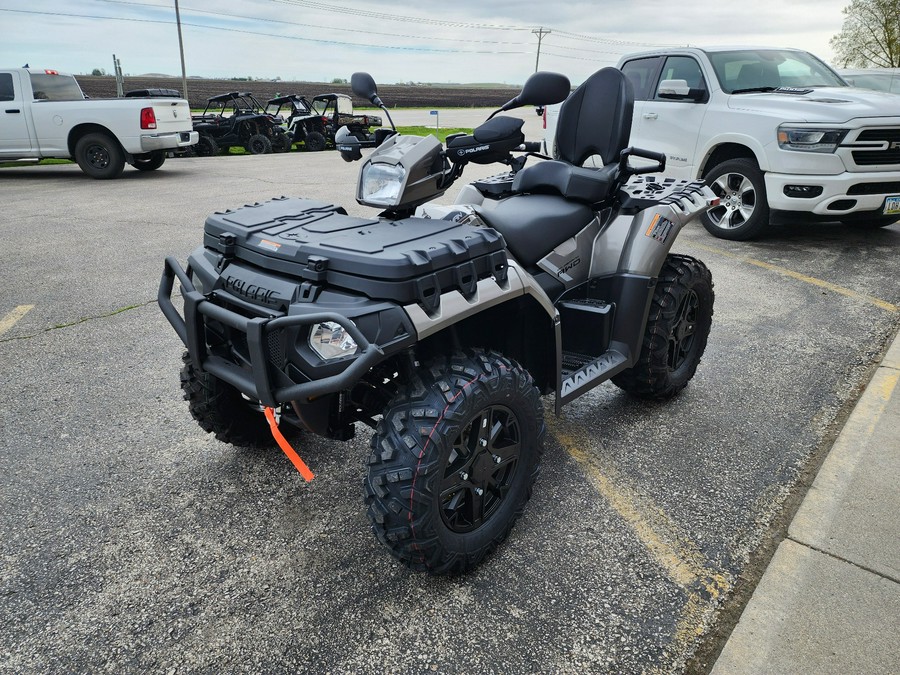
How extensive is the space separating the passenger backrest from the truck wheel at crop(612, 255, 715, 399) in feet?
2.24

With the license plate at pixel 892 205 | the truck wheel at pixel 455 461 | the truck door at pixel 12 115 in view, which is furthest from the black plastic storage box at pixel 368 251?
the truck door at pixel 12 115

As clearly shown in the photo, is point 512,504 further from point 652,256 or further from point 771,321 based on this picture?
point 771,321

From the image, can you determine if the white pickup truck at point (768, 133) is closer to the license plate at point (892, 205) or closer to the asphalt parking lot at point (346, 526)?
the license plate at point (892, 205)

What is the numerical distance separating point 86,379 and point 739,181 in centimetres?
656

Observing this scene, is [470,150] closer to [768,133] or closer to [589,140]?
[589,140]

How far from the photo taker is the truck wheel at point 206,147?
15930mm

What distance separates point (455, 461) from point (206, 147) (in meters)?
16.1

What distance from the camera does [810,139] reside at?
6203mm

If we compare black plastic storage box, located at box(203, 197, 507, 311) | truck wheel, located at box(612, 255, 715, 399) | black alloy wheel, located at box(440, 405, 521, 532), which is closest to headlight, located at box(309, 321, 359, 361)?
black plastic storage box, located at box(203, 197, 507, 311)

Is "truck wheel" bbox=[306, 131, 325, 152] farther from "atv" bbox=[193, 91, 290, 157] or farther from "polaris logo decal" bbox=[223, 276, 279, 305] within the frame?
"polaris logo decal" bbox=[223, 276, 279, 305]

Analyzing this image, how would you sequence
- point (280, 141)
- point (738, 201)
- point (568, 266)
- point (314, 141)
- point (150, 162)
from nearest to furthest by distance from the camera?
point (568, 266)
point (738, 201)
point (150, 162)
point (280, 141)
point (314, 141)

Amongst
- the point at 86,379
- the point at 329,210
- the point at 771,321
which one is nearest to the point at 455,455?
the point at 329,210

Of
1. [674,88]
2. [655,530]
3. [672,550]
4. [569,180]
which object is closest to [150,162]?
[674,88]

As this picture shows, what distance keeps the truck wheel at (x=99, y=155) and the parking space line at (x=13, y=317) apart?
7.46 metres
